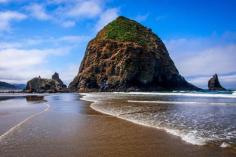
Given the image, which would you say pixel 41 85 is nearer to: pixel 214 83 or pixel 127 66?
pixel 127 66

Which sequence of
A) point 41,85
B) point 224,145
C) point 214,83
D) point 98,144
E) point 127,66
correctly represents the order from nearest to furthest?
point 224,145 → point 98,144 → point 127,66 → point 214,83 → point 41,85

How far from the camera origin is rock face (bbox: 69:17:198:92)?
4109 inches

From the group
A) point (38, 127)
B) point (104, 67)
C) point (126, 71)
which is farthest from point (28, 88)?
point (38, 127)

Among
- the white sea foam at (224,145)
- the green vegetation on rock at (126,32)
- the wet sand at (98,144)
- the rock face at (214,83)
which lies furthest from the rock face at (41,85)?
the white sea foam at (224,145)

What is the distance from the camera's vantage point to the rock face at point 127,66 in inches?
4109

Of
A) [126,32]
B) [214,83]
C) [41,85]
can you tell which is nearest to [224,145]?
[214,83]

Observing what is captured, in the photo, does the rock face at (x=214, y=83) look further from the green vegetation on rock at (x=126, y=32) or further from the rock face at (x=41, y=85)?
the rock face at (x=41, y=85)

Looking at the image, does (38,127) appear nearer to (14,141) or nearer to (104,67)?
(14,141)

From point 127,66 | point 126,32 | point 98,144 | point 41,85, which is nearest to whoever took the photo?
point 98,144

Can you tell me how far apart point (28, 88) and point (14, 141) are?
116 metres

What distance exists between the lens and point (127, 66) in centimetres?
10594

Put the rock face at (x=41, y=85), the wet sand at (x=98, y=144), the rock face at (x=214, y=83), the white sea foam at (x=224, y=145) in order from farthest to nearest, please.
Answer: the rock face at (x=41, y=85)
the rock face at (x=214, y=83)
the white sea foam at (x=224, y=145)
the wet sand at (x=98, y=144)

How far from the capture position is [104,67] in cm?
11262

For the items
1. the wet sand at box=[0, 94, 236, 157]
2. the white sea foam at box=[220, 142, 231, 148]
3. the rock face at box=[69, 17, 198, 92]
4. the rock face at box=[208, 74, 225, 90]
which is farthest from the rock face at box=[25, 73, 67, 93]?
the white sea foam at box=[220, 142, 231, 148]
